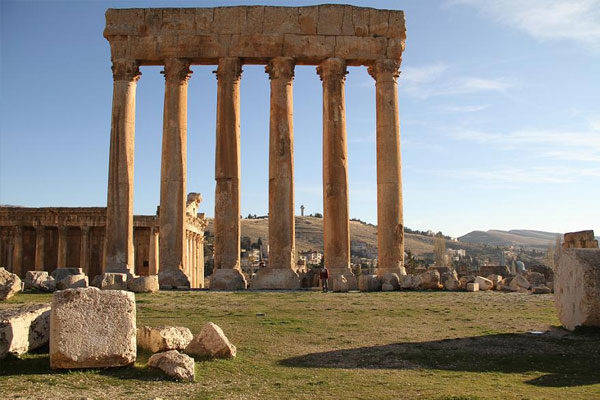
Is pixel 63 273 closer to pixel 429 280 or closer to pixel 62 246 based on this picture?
pixel 429 280

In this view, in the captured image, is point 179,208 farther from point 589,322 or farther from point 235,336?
point 589,322

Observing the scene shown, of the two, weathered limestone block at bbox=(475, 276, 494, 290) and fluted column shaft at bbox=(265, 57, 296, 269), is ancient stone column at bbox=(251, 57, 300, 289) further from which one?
weathered limestone block at bbox=(475, 276, 494, 290)

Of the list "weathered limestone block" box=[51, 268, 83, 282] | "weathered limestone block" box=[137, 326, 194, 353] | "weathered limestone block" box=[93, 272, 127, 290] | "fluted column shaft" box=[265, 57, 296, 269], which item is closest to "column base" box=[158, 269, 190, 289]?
"weathered limestone block" box=[93, 272, 127, 290]

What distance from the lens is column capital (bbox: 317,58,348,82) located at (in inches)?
1148

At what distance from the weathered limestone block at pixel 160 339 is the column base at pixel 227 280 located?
1540 cm

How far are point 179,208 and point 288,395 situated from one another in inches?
792

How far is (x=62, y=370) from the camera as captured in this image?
1029 cm

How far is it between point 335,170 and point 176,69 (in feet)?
27.7

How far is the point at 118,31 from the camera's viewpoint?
29391 mm

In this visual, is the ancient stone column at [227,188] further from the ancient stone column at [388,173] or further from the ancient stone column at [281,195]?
the ancient stone column at [388,173]

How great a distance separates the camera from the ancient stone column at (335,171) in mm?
28328

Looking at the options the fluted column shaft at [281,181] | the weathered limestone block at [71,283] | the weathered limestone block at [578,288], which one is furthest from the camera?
the fluted column shaft at [281,181]

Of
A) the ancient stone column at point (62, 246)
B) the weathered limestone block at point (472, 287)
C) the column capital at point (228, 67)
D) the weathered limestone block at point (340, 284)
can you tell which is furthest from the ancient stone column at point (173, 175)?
the ancient stone column at point (62, 246)

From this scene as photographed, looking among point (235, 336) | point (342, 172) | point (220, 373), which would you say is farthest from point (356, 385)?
point (342, 172)
